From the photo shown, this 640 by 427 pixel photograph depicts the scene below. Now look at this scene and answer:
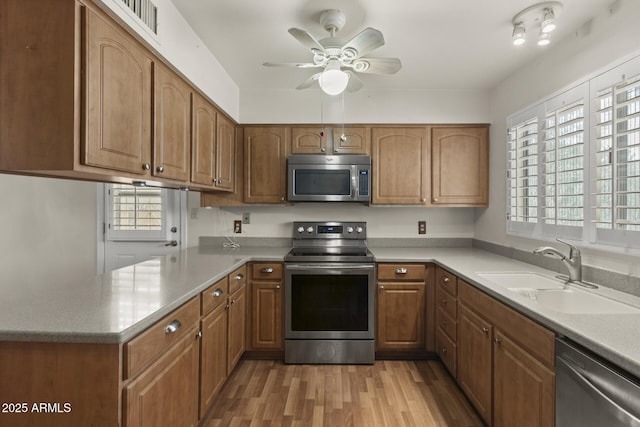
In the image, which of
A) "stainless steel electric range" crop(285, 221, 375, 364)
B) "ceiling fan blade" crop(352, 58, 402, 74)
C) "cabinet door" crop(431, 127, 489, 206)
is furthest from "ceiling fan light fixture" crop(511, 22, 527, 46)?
"stainless steel electric range" crop(285, 221, 375, 364)

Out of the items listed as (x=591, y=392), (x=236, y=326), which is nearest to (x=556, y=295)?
(x=591, y=392)

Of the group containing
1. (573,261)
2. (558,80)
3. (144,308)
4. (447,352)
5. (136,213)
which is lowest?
(447,352)

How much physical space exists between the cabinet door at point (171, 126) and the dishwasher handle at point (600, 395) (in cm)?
200

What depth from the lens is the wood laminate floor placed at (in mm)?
2027

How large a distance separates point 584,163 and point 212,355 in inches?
94.9

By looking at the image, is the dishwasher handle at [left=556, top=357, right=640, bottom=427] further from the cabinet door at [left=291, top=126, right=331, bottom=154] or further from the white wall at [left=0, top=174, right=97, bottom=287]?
the white wall at [left=0, top=174, right=97, bottom=287]

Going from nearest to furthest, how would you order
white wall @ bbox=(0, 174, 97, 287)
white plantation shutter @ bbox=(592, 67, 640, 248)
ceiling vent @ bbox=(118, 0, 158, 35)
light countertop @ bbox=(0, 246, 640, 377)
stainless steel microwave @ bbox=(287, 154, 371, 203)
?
light countertop @ bbox=(0, 246, 640, 377) → ceiling vent @ bbox=(118, 0, 158, 35) → white plantation shutter @ bbox=(592, 67, 640, 248) → white wall @ bbox=(0, 174, 97, 287) → stainless steel microwave @ bbox=(287, 154, 371, 203)

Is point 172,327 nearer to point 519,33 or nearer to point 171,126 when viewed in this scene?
point 171,126

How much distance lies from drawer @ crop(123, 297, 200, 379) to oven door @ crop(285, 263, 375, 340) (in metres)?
1.11

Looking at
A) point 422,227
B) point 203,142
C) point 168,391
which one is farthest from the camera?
point 422,227

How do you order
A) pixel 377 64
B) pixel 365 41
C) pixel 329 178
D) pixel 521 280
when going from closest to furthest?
1. pixel 365 41
2. pixel 377 64
3. pixel 521 280
4. pixel 329 178

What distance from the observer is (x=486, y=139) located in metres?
3.15

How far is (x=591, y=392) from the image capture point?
3.62ft

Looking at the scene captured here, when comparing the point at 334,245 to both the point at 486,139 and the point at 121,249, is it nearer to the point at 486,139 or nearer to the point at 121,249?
the point at 486,139
